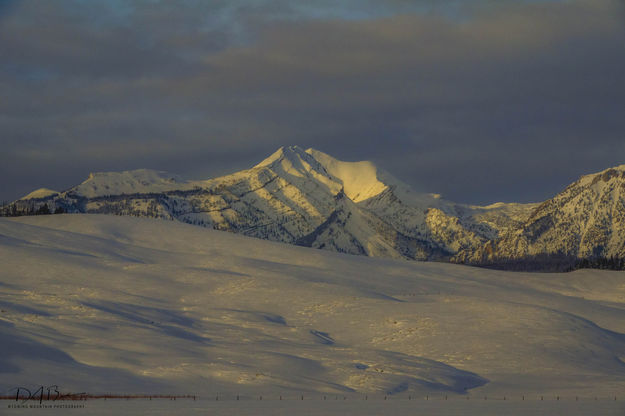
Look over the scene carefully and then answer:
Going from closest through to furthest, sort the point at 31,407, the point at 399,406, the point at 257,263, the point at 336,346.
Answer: the point at 31,407 → the point at 399,406 → the point at 336,346 → the point at 257,263

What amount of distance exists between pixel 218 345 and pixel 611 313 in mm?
63254

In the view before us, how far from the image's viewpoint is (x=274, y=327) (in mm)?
86188

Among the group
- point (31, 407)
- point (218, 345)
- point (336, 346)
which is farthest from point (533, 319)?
point (31, 407)

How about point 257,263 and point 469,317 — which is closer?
point 469,317

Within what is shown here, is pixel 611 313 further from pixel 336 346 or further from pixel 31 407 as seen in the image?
pixel 31 407

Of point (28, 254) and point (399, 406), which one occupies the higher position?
point (28, 254)

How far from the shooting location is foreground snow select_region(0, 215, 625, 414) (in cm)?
6200

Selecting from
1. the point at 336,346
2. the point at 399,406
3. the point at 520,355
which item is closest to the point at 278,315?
the point at 336,346

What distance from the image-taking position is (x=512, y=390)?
210 feet

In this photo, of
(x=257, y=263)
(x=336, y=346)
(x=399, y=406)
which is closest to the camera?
(x=399, y=406)

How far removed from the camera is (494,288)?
426ft

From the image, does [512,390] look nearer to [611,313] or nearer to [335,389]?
[335,389]

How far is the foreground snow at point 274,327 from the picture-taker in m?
62.0

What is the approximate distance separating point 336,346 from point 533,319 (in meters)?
25.3
